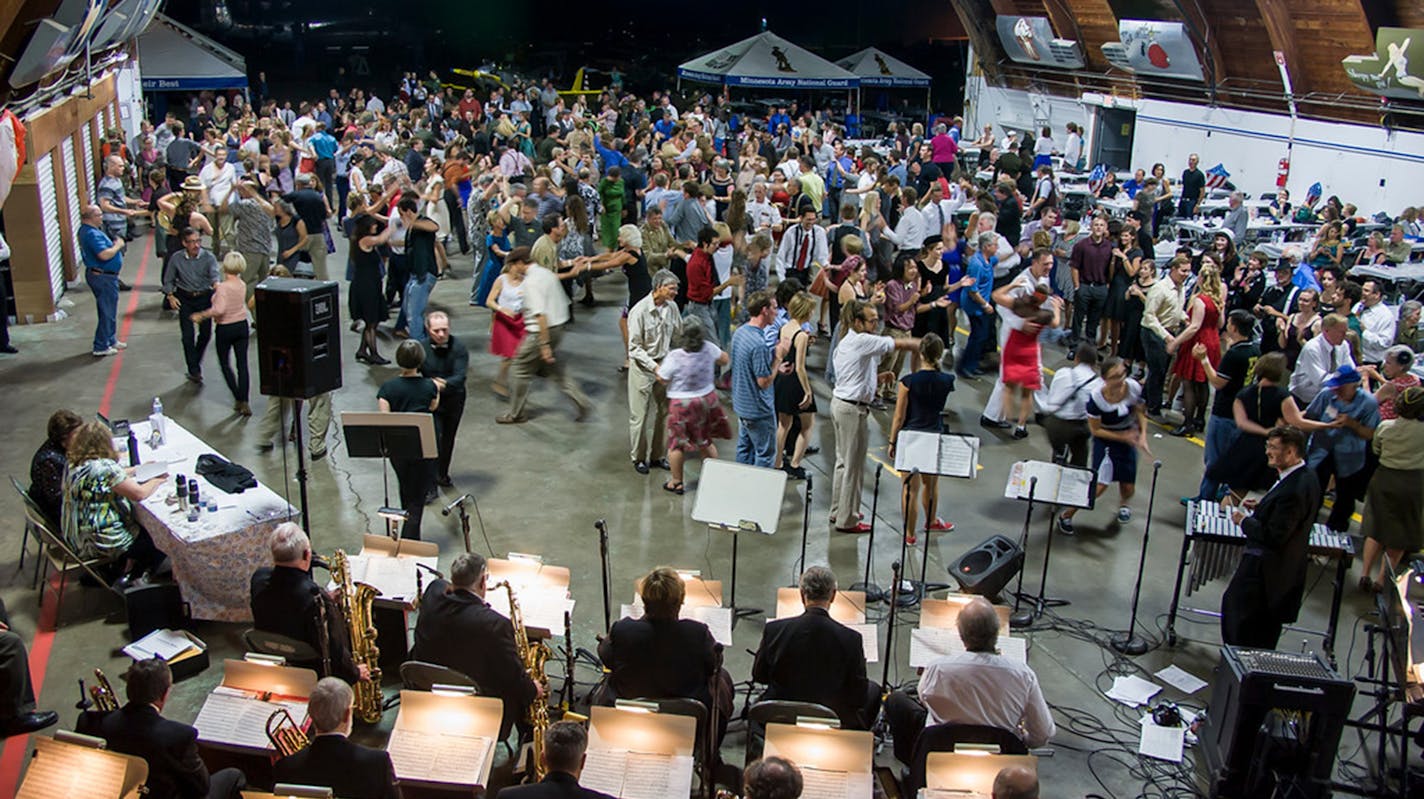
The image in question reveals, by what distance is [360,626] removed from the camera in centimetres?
609

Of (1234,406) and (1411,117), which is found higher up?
(1411,117)

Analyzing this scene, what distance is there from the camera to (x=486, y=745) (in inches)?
198

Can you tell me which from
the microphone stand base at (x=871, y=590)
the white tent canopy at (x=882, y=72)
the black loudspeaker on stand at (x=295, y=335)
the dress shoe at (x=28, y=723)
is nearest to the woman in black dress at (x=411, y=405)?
the black loudspeaker on stand at (x=295, y=335)

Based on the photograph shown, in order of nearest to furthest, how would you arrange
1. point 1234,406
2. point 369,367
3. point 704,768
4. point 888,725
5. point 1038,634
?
1. point 704,768
2. point 888,725
3. point 1038,634
4. point 1234,406
5. point 369,367

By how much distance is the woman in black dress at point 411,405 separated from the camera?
25.3 feet

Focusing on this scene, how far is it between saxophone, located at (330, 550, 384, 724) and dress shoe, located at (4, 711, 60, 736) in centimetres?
148

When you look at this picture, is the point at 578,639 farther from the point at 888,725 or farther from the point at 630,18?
the point at 630,18

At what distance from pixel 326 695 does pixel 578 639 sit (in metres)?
2.52

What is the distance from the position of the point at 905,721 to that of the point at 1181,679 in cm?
215

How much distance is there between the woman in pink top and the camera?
31.1ft

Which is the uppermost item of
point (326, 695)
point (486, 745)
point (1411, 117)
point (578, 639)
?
point (1411, 117)

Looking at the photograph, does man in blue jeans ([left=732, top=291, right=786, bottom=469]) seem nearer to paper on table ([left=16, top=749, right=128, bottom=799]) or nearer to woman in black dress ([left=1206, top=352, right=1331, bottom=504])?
woman in black dress ([left=1206, top=352, right=1331, bottom=504])

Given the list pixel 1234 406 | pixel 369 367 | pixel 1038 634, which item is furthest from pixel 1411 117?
pixel 369 367

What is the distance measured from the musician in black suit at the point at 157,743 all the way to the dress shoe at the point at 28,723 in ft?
4.61
